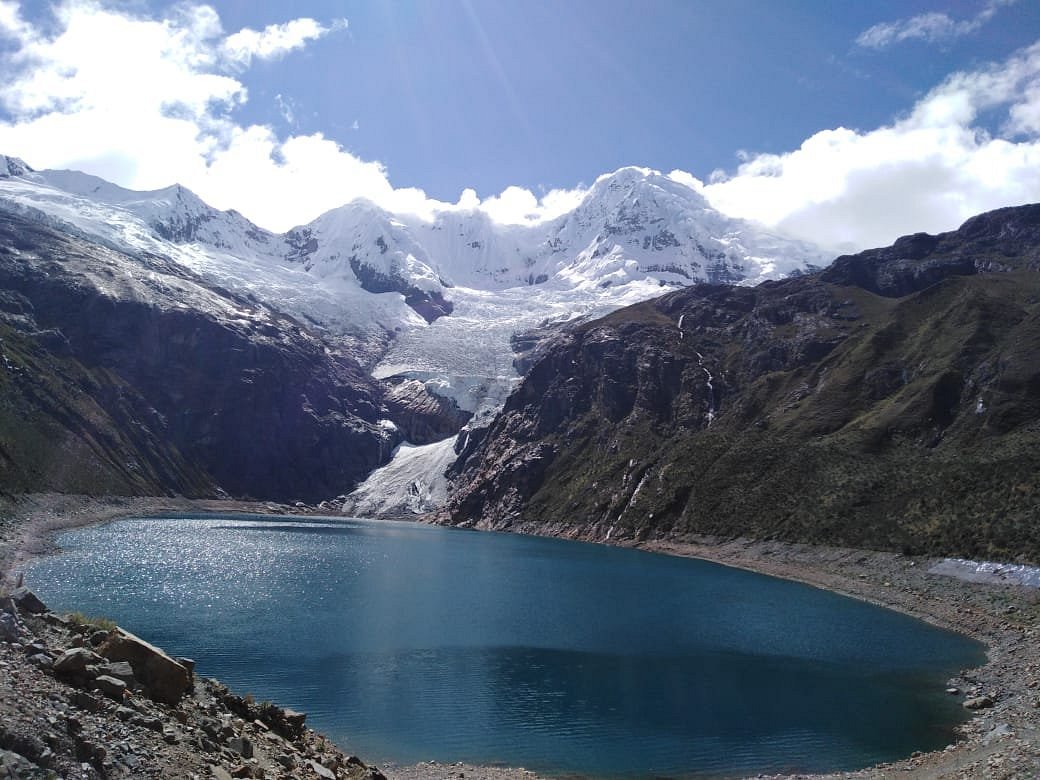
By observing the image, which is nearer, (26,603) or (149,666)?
(149,666)

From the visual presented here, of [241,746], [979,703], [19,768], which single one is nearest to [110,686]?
[241,746]

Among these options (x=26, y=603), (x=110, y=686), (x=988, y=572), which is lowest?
(x=110, y=686)

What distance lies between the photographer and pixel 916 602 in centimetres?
7812

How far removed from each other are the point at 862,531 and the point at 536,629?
185 feet

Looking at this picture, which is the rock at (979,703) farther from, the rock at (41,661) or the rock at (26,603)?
the rock at (26,603)

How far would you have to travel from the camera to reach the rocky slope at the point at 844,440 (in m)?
Answer: 95.1

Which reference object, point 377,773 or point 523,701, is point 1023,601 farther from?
point 377,773

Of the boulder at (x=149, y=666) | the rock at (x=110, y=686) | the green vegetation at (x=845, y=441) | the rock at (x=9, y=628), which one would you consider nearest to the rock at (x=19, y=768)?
the rock at (x=110, y=686)

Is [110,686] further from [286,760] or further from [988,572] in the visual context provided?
[988,572]

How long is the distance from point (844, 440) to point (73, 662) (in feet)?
418

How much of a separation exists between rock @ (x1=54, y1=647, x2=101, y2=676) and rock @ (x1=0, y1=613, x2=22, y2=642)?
1.13 meters

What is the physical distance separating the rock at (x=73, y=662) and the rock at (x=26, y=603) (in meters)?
3.28

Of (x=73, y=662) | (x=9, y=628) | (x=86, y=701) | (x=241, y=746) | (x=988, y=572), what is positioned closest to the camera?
(x=86, y=701)

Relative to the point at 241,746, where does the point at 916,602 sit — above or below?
below
